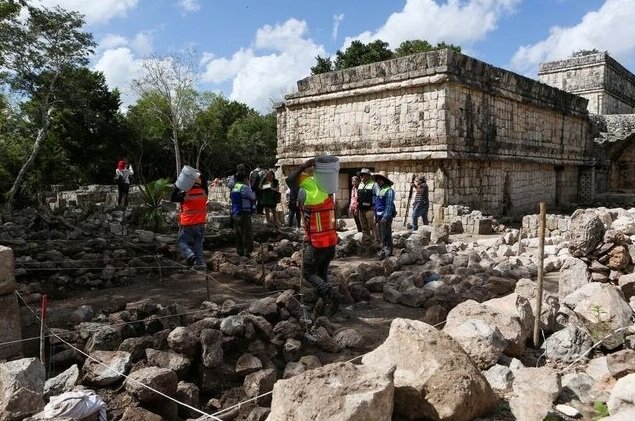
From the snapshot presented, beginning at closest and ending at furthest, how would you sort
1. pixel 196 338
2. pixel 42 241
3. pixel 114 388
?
pixel 114 388 < pixel 196 338 < pixel 42 241

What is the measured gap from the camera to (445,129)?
1360 cm

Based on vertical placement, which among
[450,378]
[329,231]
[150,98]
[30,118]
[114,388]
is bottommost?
[114,388]

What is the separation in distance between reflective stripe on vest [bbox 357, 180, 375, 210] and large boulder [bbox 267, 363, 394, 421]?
23.8 feet

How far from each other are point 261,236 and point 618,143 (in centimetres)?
1946

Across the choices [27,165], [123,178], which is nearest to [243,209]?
[123,178]

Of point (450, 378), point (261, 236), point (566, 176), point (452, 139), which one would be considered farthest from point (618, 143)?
point (450, 378)

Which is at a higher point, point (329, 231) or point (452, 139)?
point (452, 139)

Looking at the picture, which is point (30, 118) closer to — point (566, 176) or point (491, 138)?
point (491, 138)

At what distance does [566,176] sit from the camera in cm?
2119

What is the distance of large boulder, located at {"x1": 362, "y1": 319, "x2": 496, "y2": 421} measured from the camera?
9.93 feet

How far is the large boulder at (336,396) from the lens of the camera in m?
2.63

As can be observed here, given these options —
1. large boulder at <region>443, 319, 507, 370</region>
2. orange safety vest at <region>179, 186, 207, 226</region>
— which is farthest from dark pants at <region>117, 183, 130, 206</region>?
large boulder at <region>443, 319, 507, 370</region>

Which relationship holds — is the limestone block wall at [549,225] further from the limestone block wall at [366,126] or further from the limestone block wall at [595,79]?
the limestone block wall at [595,79]

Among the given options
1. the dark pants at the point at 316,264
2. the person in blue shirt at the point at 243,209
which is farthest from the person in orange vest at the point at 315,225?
the person in blue shirt at the point at 243,209
